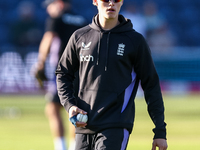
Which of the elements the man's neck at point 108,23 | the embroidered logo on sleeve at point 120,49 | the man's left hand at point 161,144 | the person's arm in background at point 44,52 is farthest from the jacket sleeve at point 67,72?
the person's arm in background at point 44,52

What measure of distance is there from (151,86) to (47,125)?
7505mm

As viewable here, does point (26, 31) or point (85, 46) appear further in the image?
point (26, 31)

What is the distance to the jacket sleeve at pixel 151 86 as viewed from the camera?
4782 millimetres

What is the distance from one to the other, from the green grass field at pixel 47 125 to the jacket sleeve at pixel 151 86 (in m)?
4.06

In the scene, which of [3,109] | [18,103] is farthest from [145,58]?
[18,103]

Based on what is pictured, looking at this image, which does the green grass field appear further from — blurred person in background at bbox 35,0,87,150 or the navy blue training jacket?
the navy blue training jacket

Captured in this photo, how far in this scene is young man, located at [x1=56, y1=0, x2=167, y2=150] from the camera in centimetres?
471

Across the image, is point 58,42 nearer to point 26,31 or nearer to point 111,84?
point 111,84

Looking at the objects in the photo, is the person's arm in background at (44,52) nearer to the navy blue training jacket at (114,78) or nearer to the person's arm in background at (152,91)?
the navy blue training jacket at (114,78)

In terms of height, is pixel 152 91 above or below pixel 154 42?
below

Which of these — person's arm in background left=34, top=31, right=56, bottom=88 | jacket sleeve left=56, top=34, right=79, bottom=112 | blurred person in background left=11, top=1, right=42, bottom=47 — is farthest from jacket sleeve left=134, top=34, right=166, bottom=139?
blurred person in background left=11, top=1, right=42, bottom=47

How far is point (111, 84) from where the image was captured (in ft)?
15.5

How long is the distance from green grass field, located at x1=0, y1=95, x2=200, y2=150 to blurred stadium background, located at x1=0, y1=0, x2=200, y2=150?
16cm

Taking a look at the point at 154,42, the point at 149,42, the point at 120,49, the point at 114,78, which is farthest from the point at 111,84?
the point at 154,42
